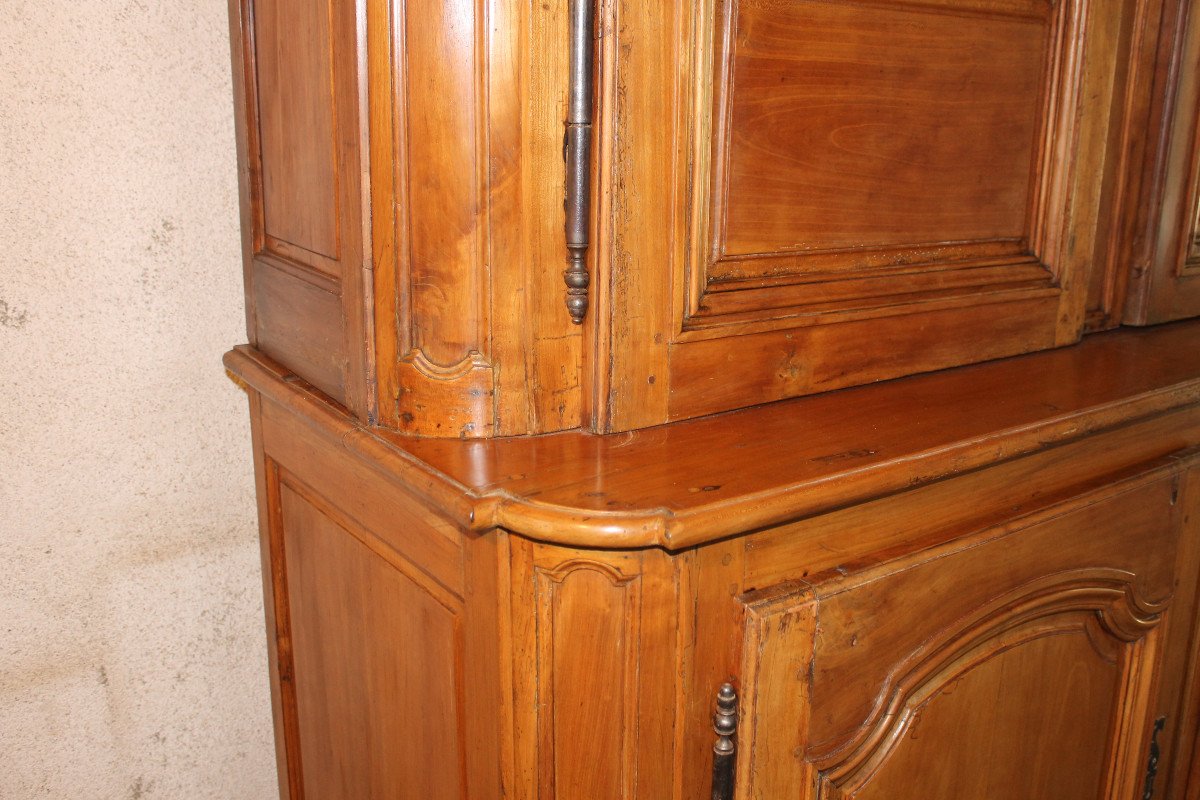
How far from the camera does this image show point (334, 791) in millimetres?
1314

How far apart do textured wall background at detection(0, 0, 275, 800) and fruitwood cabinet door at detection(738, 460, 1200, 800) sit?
0.88m

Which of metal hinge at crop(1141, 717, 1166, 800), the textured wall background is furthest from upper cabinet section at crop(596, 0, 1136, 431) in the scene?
the textured wall background

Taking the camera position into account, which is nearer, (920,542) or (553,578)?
(553,578)

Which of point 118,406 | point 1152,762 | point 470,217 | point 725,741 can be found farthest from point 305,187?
point 1152,762

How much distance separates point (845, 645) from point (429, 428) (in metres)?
0.44

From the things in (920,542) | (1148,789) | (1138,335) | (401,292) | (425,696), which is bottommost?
(1148,789)

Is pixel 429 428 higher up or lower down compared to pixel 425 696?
higher up

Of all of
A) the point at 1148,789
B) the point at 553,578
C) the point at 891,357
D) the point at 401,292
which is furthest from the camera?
the point at 1148,789

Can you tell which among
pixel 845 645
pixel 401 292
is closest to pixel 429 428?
pixel 401 292

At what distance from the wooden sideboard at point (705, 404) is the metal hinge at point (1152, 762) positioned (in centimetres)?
5

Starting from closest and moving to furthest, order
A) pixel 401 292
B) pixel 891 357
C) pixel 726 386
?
pixel 401 292
pixel 726 386
pixel 891 357

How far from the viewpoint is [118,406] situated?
1.36 metres

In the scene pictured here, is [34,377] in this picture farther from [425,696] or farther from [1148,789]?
[1148,789]

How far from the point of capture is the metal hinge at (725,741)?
920 mm
